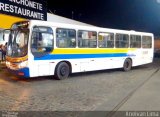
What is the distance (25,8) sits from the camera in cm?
2317

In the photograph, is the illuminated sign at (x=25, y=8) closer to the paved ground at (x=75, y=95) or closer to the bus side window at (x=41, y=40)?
the bus side window at (x=41, y=40)

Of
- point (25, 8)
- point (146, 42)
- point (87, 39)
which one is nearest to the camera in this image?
point (87, 39)

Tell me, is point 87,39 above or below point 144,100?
above

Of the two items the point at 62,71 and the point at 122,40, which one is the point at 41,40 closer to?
the point at 62,71

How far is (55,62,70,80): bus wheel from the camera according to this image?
14.7m

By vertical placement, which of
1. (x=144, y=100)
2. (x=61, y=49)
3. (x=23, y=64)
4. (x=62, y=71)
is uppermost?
(x=61, y=49)

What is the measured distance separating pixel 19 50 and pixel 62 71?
2.27 metres

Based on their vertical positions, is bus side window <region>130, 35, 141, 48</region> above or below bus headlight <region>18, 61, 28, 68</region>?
above

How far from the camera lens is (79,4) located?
1668 inches

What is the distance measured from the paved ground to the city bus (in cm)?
72

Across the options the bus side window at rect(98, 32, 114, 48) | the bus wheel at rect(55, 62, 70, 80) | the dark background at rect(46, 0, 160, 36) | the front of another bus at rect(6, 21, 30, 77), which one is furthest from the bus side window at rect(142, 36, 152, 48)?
the dark background at rect(46, 0, 160, 36)

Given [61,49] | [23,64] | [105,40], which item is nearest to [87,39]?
[105,40]

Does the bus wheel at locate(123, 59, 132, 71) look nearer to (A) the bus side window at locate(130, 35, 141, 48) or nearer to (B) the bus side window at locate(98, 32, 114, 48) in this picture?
(A) the bus side window at locate(130, 35, 141, 48)

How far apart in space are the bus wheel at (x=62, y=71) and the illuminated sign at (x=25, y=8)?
24.9ft
